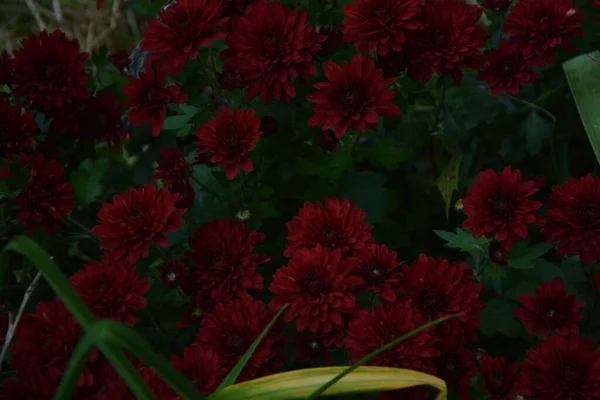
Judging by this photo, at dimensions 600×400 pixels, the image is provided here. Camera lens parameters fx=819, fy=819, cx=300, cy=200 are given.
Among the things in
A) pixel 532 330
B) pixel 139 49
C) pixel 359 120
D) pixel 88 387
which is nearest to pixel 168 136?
pixel 139 49

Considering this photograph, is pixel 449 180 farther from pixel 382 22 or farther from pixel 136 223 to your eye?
pixel 136 223

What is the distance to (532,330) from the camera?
108 cm

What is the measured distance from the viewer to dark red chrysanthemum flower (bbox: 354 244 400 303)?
3.35 ft

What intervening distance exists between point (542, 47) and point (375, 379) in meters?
0.63

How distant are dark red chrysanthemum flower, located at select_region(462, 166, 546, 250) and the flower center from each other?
20 cm

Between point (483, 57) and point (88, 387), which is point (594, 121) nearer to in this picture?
point (483, 57)

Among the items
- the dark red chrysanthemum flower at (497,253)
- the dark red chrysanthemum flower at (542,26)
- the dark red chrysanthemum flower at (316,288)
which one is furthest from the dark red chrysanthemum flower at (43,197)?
the dark red chrysanthemum flower at (542,26)

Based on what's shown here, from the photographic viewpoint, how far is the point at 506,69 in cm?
130

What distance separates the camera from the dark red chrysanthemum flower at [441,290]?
3.34 ft

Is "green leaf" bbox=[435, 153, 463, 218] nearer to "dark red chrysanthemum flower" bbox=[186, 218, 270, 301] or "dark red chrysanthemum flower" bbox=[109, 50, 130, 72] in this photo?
"dark red chrysanthemum flower" bbox=[186, 218, 270, 301]

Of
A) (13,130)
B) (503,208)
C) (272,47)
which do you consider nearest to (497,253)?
(503,208)

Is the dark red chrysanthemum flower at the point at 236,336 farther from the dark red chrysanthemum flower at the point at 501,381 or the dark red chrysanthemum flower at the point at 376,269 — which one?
the dark red chrysanthemum flower at the point at 501,381

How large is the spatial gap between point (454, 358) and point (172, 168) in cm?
49

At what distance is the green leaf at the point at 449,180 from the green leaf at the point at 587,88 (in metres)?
0.26
